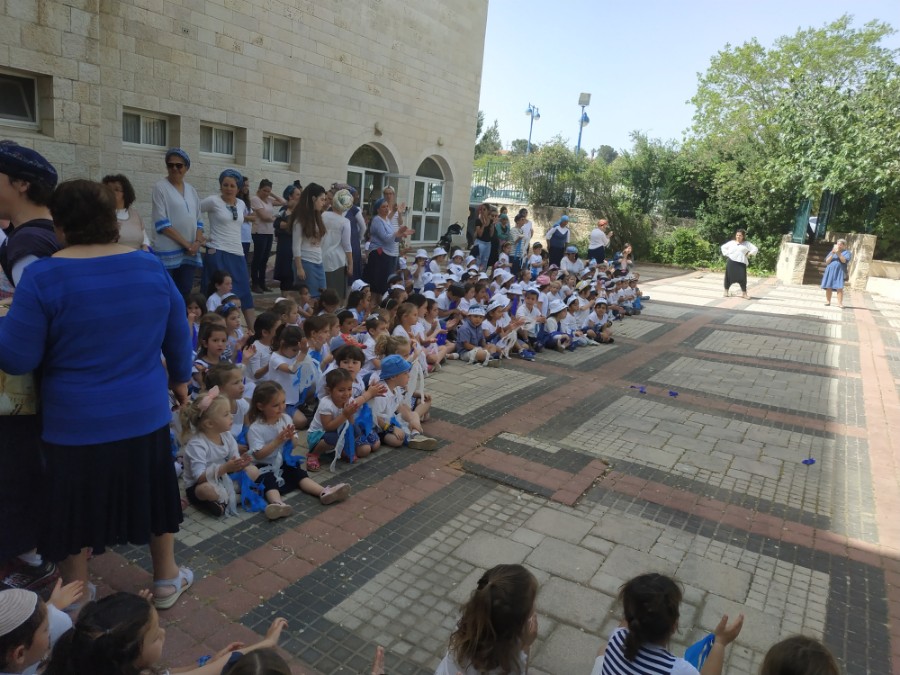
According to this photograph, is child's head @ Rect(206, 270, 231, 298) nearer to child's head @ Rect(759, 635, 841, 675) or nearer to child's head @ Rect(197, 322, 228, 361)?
child's head @ Rect(197, 322, 228, 361)

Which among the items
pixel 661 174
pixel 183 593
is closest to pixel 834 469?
pixel 183 593

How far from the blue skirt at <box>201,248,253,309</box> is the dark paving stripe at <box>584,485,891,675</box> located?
4.34 m

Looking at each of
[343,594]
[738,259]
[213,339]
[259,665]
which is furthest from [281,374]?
[738,259]

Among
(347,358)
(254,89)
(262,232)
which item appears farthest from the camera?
(254,89)

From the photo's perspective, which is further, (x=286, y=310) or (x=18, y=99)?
(x=18, y=99)

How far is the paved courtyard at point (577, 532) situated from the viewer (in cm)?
307

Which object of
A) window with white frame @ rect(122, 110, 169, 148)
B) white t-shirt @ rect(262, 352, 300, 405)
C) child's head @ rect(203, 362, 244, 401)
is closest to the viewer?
child's head @ rect(203, 362, 244, 401)

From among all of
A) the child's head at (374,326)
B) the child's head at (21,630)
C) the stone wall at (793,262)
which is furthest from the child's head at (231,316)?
the stone wall at (793,262)

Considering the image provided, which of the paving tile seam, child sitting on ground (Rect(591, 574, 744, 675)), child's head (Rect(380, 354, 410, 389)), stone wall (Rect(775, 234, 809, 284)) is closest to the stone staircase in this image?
stone wall (Rect(775, 234, 809, 284))

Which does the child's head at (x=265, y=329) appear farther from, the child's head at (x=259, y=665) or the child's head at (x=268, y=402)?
the child's head at (x=259, y=665)

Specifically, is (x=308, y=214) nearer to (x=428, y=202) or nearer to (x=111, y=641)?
Answer: (x=111, y=641)

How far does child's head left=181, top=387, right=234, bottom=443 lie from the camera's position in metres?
3.70

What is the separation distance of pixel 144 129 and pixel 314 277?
5.02 meters

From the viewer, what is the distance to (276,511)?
386 cm
